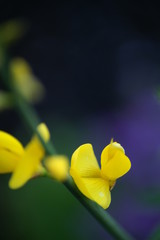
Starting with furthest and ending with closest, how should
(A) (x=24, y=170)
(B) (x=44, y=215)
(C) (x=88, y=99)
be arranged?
1. (C) (x=88, y=99)
2. (B) (x=44, y=215)
3. (A) (x=24, y=170)

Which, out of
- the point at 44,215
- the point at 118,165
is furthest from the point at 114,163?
the point at 44,215

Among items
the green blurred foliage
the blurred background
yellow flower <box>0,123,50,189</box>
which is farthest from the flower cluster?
the green blurred foliage

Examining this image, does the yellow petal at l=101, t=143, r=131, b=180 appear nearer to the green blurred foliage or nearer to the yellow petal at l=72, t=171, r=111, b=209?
the yellow petal at l=72, t=171, r=111, b=209

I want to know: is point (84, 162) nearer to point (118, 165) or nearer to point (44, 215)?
point (118, 165)

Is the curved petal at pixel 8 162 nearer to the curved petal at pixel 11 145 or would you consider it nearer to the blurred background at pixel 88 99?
the curved petal at pixel 11 145

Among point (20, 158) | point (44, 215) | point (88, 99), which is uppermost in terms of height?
point (88, 99)

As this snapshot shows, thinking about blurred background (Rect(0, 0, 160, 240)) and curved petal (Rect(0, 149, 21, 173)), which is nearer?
curved petal (Rect(0, 149, 21, 173))

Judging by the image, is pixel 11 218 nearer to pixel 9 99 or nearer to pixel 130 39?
pixel 9 99
